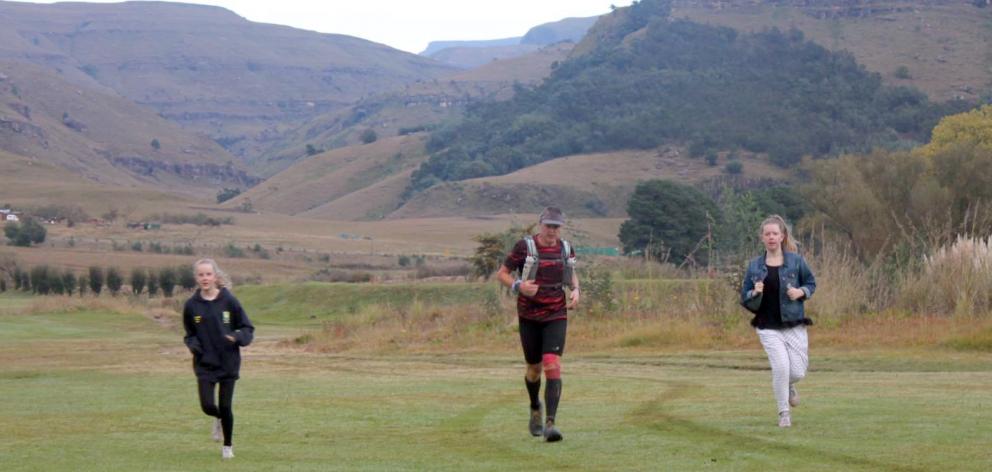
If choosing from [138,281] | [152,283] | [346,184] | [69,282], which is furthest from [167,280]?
[346,184]

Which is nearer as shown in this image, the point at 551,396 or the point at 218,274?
the point at 218,274

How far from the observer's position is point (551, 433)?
1249 cm

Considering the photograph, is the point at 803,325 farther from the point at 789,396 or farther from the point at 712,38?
the point at 712,38

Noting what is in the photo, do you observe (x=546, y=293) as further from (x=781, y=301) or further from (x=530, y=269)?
(x=781, y=301)

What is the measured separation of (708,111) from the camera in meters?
159

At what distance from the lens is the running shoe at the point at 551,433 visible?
1250 centimetres

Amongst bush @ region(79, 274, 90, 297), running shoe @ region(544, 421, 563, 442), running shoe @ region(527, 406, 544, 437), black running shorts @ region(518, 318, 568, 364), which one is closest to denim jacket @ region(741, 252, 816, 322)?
black running shorts @ region(518, 318, 568, 364)

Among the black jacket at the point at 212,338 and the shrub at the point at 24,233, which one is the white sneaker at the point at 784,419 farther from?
the shrub at the point at 24,233

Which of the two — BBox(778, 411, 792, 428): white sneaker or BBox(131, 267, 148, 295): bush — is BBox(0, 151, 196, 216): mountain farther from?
BBox(778, 411, 792, 428): white sneaker

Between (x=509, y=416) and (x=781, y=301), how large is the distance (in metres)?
3.71

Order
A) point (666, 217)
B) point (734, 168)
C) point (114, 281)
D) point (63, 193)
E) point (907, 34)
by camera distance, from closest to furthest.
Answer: point (114, 281), point (666, 217), point (63, 193), point (734, 168), point (907, 34)

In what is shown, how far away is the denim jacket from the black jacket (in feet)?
14.5

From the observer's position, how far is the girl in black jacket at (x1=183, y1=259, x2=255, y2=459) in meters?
12.0

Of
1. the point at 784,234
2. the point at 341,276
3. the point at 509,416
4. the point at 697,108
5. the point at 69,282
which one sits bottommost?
the point at 341,276
